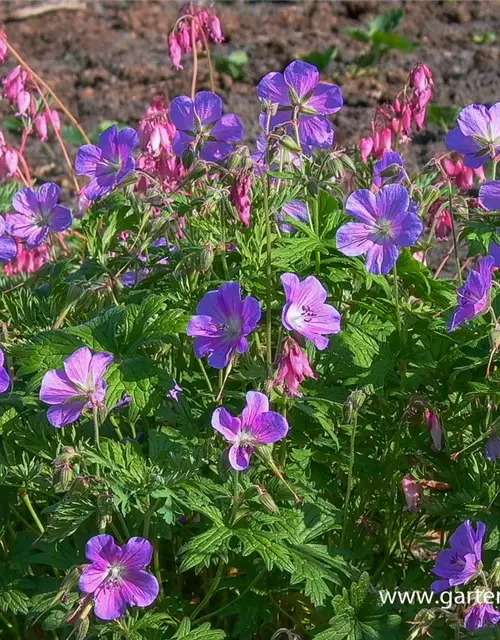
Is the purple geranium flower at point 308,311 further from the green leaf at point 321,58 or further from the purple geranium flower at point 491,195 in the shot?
the green leaf at point 321,58

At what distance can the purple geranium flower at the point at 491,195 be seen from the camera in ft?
7.54

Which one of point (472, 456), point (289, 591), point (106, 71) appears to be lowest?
point (106, 71)

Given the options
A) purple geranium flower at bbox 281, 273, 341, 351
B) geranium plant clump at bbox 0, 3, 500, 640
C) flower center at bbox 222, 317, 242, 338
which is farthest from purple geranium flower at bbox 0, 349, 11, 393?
purple geranium flower at bbox 281, 273, 341, 351

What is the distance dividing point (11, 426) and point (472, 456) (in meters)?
0.91

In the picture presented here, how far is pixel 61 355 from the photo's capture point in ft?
7.02

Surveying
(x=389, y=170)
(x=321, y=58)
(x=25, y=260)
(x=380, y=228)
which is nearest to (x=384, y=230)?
(x=380, y=228)

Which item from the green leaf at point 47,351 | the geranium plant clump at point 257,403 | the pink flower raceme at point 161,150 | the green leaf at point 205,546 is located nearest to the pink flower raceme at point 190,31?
the pink flower raceme at point 161,150

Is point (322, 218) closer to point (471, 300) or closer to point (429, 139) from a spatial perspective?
point (471, 300)

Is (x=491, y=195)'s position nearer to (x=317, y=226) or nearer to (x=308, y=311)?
(x=317, y=226)

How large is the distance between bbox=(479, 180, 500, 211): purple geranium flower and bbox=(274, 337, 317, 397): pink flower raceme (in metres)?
0.55

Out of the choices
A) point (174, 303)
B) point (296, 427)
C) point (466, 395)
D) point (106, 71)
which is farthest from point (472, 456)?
point (106, 71)

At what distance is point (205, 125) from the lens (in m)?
2.58

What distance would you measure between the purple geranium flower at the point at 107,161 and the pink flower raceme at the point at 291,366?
2.61ft

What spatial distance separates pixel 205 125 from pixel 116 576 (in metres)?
1.06
